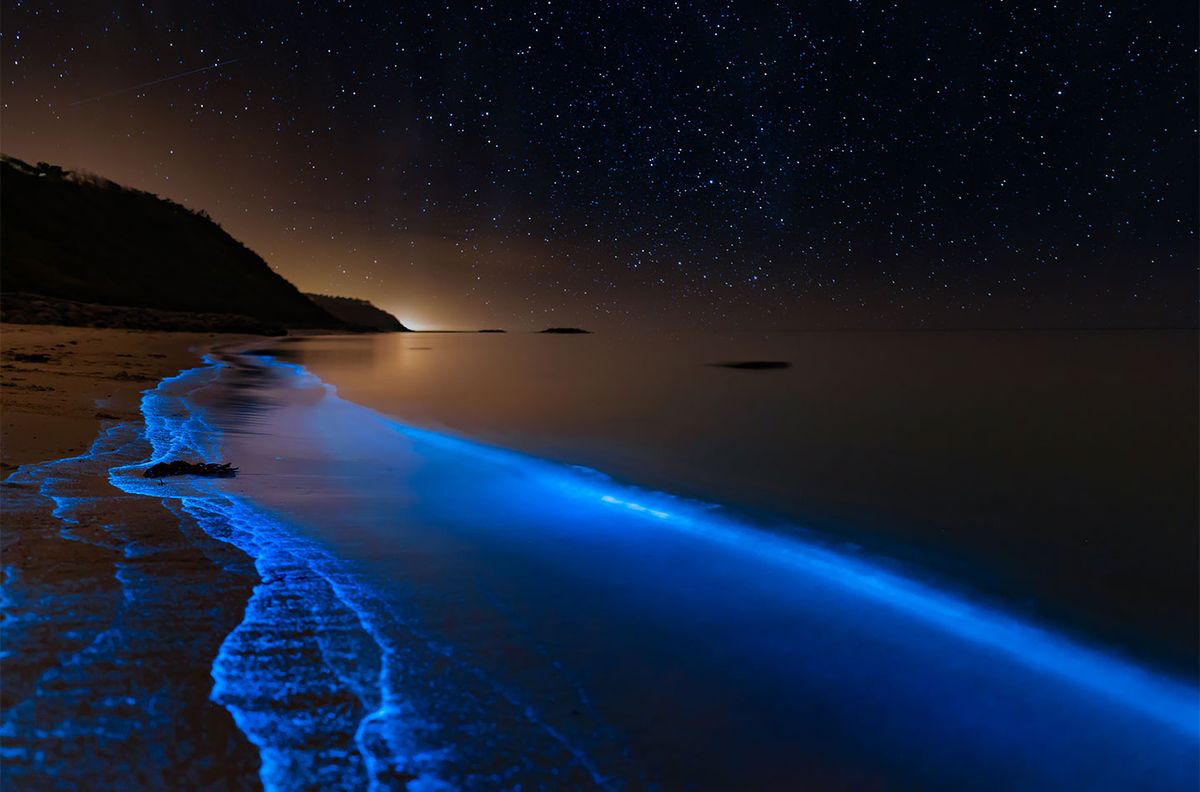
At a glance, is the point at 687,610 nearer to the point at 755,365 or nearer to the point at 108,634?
the point at 108,634

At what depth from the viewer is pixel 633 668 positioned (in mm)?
2541

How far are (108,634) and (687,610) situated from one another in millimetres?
2549

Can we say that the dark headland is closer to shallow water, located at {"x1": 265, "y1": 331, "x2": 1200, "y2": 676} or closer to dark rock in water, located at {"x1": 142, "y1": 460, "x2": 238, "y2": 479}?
shallow water, located at {"x1": 265, "y1": 331, "x2": 1200, "y2": 676}

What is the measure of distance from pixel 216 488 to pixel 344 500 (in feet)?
3.01

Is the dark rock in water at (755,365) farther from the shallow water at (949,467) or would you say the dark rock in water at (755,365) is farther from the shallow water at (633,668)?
the shallow water at (633,668)

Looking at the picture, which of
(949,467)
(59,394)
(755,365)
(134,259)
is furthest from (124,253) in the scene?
(949,467)

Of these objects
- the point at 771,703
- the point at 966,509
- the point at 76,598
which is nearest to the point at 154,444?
the point at 76,598

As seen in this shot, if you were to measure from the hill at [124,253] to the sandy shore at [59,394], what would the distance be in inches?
2256

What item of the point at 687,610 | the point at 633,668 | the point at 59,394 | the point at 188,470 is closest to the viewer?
the point at 633,668

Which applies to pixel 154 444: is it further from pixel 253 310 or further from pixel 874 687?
pixel 253 310

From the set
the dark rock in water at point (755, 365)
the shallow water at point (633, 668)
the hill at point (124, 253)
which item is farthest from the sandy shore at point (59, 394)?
the hill at point (124, 253)

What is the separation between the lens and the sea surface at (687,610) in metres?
2.03

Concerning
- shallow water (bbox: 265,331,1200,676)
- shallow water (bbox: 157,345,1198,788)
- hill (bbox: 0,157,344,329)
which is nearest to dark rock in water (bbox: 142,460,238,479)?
shallow water (bbox: 157,345,1198,788)

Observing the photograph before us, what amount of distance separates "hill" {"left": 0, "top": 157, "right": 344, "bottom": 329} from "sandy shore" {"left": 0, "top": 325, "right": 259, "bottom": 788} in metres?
70.8
